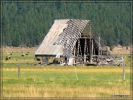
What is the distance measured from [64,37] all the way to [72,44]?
194cm

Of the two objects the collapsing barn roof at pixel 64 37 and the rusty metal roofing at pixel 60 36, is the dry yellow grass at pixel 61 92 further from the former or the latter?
the rusty metal roofing at pixel 60 36

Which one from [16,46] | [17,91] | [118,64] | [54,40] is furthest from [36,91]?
[16,46]

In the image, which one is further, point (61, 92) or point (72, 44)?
point (72, 44)

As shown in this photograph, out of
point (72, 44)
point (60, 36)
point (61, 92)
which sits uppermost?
point (60, 36)

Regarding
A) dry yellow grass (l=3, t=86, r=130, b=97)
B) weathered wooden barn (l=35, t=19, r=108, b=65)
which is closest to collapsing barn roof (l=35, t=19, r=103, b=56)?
weathered wooden barn (l=35, t=19, r=108, b=65)

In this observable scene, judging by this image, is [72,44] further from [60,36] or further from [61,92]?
[61,92]

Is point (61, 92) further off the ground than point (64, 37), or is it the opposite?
point (64, 37)

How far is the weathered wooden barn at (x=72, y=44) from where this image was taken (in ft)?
267

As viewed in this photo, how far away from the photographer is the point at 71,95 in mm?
26938

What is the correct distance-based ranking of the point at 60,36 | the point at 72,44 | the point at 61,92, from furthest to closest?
the point at 60,36 < the point at 72,44 < the point at 61,92

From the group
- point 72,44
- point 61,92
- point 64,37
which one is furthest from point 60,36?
point 61,92

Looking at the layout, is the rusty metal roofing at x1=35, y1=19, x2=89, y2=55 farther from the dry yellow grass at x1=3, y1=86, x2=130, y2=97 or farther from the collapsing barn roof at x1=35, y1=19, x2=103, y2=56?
the dry yellow grass at x1=3, y1=86, x2=130, y2=97

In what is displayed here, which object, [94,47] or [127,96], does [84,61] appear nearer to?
[94,47]

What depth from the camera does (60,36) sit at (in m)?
83.2
